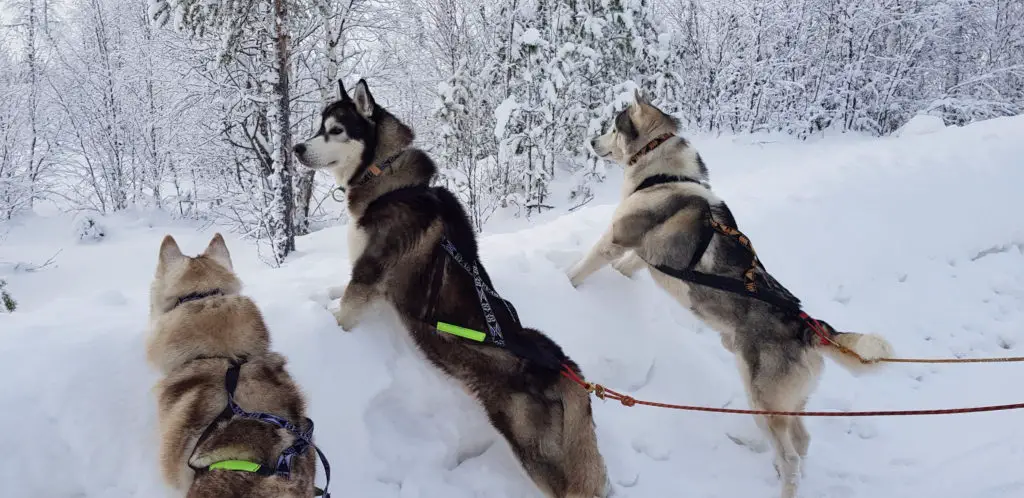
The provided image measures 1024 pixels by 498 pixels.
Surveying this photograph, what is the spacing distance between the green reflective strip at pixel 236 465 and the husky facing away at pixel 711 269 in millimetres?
2956

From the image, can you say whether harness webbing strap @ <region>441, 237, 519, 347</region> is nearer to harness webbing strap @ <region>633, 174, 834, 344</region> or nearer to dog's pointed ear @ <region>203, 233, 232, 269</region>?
dog's pointed ear @ <region>203, 233, 232, 269</region>

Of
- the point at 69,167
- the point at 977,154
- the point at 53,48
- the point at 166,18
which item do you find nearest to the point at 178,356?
the point at 166,18

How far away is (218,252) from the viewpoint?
2914mm

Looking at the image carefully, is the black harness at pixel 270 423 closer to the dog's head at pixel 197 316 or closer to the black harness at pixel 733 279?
the dog's head at pixel 197 316

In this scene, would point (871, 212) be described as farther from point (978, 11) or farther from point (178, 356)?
point (978, 11)

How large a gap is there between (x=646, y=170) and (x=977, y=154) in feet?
26.3

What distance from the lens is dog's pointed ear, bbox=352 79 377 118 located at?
3.42m

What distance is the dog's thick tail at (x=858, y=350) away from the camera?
10.1ft

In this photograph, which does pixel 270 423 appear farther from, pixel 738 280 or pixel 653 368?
pixel 653 368

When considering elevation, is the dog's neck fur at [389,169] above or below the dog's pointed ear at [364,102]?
below

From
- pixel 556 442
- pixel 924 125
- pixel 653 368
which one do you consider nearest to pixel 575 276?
pixel 653 368

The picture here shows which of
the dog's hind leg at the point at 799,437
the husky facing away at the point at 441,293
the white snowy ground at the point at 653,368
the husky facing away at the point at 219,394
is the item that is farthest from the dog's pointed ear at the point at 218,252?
the dog's hind leg at the point at 799,437

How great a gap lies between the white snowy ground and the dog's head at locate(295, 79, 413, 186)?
94 cm

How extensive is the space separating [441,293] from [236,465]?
1.45m
